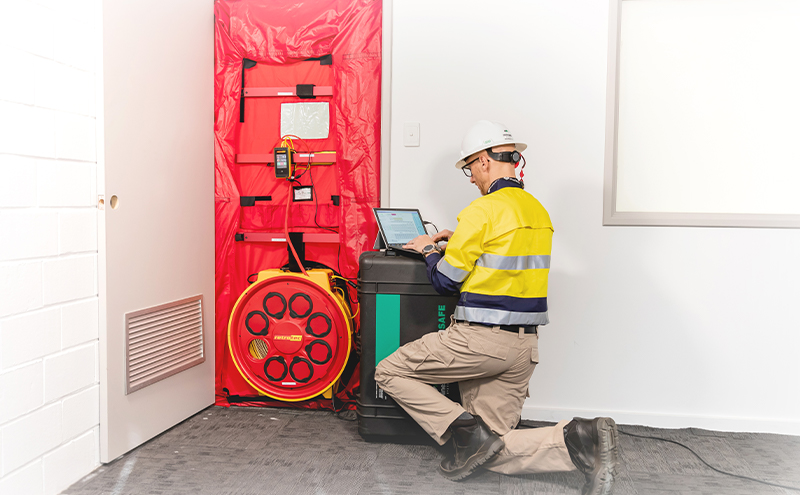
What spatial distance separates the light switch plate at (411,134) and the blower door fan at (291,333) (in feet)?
2.70

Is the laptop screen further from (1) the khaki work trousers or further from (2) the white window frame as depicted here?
(2) the white window frame

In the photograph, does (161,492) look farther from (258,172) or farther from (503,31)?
(503,31)

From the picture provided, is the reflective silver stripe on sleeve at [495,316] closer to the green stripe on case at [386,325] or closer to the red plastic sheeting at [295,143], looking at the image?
the green stripe on case at [386,325]

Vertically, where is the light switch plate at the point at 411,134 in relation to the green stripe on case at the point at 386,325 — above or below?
above

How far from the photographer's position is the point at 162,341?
8.41ft

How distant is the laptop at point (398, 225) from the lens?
99.1 inches

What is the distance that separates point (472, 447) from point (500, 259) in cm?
74

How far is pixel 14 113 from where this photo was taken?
5.96 ft

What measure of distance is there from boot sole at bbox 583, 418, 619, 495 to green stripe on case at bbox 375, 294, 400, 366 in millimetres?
954

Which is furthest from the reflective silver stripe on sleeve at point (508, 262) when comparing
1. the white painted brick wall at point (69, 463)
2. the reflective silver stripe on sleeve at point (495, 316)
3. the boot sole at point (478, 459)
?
the white painted brick wall at point (69, 463)

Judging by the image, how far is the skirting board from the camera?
2.66 m

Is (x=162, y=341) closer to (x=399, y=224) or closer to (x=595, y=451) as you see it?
(x=399, y=224)

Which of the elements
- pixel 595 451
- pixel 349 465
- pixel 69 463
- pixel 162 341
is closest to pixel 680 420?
pixel 595 451

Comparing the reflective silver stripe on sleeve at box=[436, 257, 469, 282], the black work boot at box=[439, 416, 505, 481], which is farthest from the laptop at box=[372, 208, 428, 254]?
the black work boot at box=[439, 416, 505, 481]
